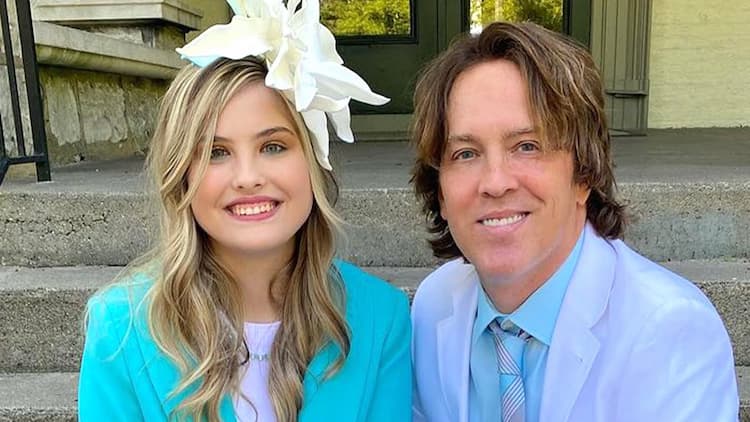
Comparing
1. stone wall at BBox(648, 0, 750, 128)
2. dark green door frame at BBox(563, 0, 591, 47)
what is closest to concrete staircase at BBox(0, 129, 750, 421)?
stone wall at BBox(648, 0, 750, 128)

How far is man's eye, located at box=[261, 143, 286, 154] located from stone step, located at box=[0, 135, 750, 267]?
0.86 meters

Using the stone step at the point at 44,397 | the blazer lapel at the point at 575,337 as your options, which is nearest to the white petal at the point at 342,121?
the blazer lapel at the point at 575,337

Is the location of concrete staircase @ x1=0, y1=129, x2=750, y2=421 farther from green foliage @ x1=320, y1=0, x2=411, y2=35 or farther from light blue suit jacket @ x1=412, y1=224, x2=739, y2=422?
green foliage @ x1=320, y1=0, x2=411, y2=35

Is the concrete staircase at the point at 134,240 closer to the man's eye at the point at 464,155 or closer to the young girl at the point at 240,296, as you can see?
the young girl at the point at 240,296

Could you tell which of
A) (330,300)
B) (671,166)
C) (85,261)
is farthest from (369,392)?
(671,166)

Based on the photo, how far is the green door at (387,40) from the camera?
498cm

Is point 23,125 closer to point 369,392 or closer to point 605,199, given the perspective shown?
point 369,392

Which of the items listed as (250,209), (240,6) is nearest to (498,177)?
(250,209)

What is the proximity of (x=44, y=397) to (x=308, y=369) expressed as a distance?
880 millimetres

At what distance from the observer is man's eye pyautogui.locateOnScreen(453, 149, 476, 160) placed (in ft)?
3.89

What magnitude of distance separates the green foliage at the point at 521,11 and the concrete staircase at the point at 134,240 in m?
2.97

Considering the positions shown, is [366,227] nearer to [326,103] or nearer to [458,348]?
[458,348]

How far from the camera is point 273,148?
1247 millimetres

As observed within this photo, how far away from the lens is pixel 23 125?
8.44ft
